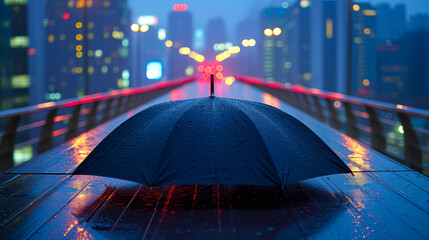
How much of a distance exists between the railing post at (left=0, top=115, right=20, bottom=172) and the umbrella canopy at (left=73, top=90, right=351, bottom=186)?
3781 mm

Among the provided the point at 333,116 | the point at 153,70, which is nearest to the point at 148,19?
the point at 153,70

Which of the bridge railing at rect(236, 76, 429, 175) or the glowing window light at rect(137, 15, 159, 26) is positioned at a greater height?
the glowing window light at rect(137, 15, 159, 26)

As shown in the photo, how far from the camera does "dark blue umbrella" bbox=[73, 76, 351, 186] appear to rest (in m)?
4.84

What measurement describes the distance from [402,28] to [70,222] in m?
148

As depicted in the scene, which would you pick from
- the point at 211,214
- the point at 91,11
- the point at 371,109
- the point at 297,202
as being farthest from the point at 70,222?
the point at 91,11

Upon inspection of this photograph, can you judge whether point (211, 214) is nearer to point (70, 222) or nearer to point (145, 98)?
point (70, 222)

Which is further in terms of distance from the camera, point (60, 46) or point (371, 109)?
point (60, 46)

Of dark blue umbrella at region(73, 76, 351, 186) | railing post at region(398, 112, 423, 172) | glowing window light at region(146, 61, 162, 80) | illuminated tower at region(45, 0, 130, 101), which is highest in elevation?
illuminated tower at region(45, 0, 130, 101)

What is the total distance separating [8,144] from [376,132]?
6.57 metres

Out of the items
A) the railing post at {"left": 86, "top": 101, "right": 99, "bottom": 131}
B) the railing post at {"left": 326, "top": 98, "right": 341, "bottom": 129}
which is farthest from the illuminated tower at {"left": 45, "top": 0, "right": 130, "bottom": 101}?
the railing post at {"left": 326, "top": 98, "right": 341, "bottom": 129}

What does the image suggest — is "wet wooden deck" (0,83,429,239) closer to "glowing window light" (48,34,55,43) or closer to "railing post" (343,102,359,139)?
"railing post" (343,102,359,139)

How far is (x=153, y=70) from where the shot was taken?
6612 centimetres

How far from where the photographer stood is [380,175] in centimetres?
667

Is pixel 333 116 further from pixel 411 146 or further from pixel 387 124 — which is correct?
pixel 411 146
